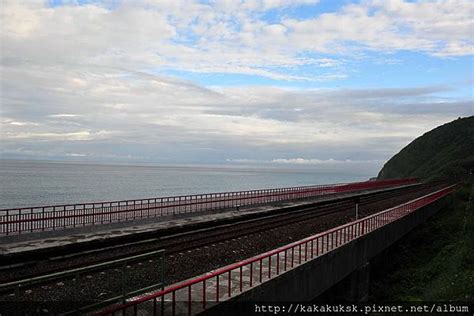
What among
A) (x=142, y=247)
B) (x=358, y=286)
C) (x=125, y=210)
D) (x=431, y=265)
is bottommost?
(x=431, y=265)

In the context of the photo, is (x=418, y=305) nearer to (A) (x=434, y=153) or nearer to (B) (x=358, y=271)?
(B) (x=358, y=271)

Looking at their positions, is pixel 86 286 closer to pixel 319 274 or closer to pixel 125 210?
pixel 319 274

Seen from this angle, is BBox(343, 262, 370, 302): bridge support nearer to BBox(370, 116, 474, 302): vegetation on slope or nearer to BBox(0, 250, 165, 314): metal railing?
BBox(370, 116, 474, 302): vegetation on slope

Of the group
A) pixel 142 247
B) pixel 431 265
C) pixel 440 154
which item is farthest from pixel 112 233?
pixel 440 154

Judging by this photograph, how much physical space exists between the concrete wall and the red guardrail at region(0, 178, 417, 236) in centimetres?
1029

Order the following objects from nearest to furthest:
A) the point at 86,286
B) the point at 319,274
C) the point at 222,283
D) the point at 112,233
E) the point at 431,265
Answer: the point at 86,286 < the point at 222,283 < the point at 319,274 < the point at 112,233 < the point at 431,265

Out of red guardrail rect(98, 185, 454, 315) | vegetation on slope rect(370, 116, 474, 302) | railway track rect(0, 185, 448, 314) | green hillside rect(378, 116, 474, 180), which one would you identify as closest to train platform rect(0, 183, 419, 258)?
railway track rect(0, 185, 448, 314)

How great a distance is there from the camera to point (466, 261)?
55.3ft

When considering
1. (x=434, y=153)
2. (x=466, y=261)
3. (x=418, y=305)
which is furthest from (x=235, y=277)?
(x=434, y=153)

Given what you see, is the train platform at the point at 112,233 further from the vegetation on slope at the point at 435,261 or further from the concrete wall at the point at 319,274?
the vegetation on slope at the point at 435,261

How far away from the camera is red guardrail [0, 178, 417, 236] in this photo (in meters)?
17.0

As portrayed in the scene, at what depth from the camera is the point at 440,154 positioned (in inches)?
3730

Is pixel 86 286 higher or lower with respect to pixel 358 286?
higher

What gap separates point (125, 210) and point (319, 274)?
38.1 ft
